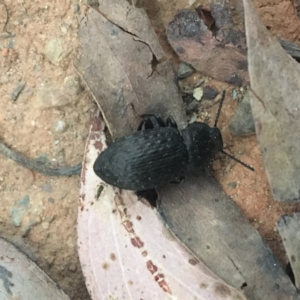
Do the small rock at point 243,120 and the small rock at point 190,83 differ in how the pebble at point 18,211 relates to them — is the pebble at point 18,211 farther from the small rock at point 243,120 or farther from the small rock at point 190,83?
the small rock at point 243,120

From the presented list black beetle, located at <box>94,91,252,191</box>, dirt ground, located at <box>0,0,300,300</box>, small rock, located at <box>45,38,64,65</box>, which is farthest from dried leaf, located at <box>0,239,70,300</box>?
small rock, located at <box>45,38,64,65</box>

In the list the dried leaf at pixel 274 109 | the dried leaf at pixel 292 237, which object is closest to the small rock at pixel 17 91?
the dried leaf at pixel 274 109

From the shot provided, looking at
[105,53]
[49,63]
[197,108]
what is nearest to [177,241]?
[197,108]

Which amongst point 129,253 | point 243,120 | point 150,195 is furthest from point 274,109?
point 129,253

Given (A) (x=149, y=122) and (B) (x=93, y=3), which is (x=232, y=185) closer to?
(A) (x=149, y=122)

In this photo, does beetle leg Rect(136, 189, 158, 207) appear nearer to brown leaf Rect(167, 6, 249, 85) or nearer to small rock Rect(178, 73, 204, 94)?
small rock Rect(178, 73, 204, 94)

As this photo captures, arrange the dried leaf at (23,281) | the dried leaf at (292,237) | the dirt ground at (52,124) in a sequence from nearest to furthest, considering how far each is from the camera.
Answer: the dried leaf at (292,237) → the dried leaf at (23,281) → the dirt ground at (52,124)

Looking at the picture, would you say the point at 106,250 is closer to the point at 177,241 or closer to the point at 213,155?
the point at 177,241
